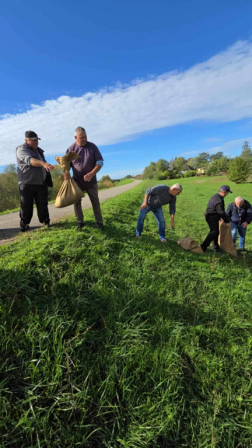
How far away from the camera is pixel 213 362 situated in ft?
7.45

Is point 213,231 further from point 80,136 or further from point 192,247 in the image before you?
point 80,136

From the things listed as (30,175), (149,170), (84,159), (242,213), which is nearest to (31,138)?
(30,175)

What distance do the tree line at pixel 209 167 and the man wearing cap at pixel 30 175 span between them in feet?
172

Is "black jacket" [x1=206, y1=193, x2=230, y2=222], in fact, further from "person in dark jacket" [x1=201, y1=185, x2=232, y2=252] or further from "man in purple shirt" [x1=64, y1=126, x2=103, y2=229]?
"man in purple shirt" [x1=64, y1=126, x2=103, y2=229]

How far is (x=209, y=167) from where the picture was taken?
70.5 metres

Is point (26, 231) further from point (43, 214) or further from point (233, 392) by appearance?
point (233, 392)

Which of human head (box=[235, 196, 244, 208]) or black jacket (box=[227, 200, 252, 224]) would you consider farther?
black jacket (box=[227, 200, 252, 224])

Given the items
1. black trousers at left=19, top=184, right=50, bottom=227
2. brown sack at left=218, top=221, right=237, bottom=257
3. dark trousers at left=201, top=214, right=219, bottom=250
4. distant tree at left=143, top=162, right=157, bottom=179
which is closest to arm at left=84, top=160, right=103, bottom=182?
black trousers at left=19, top=184, right=50, bottom=227

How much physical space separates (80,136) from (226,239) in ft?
16.5

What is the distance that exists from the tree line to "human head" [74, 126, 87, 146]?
51996 millimetres

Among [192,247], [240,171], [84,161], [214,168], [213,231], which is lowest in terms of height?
[192,247]

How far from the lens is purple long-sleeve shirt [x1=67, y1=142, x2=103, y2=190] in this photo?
4184 millimetres

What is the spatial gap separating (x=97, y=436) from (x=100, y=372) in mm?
460

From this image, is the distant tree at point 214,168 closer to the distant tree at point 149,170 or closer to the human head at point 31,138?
the distant tree at point 149,170
